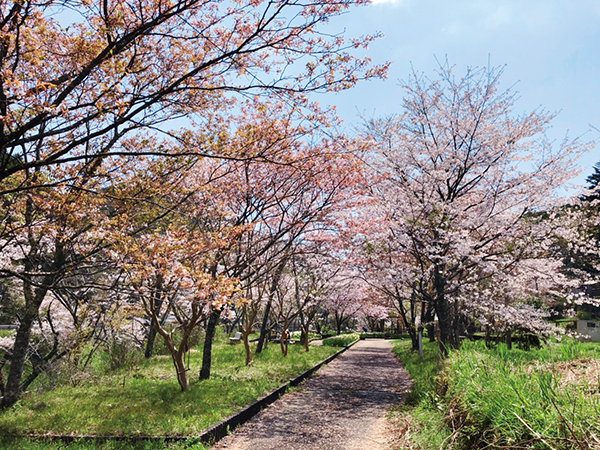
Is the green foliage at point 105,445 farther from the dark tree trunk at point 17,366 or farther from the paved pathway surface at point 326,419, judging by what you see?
the dark tree trunk at point 17,366

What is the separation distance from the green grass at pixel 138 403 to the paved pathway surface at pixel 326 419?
0.54 meters

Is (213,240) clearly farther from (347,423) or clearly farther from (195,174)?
(347,423)

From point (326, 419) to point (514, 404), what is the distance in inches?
179

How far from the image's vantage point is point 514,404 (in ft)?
10.6

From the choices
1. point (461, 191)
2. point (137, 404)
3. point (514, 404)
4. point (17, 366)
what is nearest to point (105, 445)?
point (137, 404)

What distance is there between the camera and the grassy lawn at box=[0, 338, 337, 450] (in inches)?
228

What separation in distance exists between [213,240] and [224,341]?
56.8 feet

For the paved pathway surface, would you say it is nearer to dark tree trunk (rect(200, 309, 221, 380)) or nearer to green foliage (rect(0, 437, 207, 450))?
green foliage (rect(0, 437, 207, 450))

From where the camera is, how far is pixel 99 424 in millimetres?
5922

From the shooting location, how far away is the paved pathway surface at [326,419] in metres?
5.70

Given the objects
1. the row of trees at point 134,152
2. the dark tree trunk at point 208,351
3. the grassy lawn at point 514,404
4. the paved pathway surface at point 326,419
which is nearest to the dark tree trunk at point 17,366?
the row of trees at point 134,152

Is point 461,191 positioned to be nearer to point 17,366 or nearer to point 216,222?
point 216,222

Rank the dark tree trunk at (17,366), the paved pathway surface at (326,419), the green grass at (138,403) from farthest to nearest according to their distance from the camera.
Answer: the dark tree trunk at (17,366) < the green grass at (138,403) < the paved pathway surface at (326,419)

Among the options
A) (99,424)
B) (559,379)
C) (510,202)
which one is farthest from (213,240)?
(510,202)
